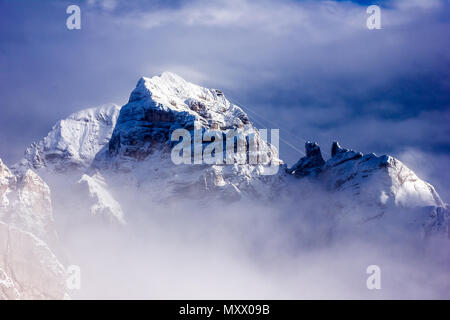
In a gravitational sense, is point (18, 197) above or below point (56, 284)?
above
